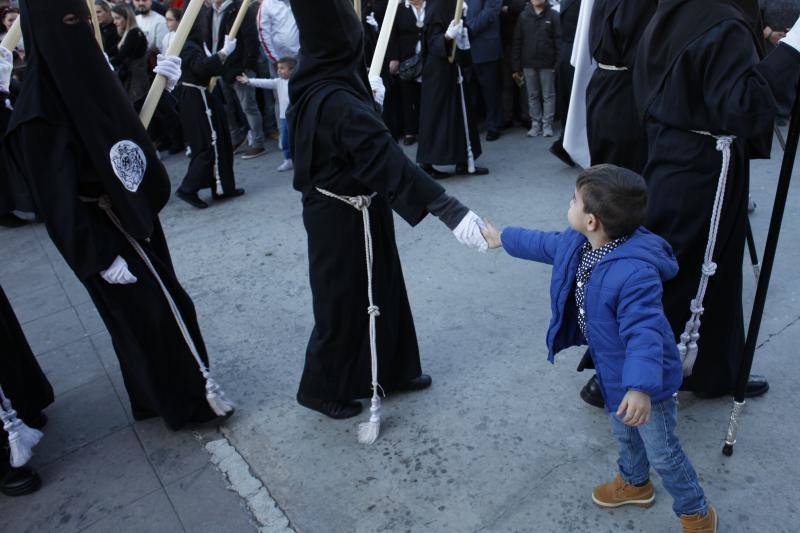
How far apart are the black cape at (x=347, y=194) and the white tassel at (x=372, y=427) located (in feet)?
0.46

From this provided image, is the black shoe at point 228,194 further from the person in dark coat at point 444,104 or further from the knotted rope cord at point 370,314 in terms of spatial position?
the knotted rope cord at point 370,314

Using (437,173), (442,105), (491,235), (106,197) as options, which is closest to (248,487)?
(106,197)

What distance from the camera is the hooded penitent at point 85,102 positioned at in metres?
2.72

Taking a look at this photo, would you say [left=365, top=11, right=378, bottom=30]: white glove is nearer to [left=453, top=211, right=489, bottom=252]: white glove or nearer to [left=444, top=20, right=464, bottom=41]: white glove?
[left=444, top=20, right=464, bottom=41]: white glove

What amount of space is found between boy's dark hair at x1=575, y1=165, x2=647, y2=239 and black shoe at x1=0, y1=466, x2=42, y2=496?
2.58m

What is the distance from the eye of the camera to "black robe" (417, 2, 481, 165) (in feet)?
21.2

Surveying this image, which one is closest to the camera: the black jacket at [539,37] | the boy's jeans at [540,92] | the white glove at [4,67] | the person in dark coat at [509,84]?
the white glove at [4,67]

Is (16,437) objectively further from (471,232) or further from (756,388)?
(756,388)

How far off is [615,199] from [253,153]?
6775 millimetres

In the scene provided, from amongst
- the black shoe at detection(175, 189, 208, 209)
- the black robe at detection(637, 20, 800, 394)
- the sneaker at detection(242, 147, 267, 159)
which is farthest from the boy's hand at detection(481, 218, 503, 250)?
the sneaker at detection(242, 147, 267, 159)

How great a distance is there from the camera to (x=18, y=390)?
3.31 meters

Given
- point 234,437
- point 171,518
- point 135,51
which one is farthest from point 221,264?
point 135,51

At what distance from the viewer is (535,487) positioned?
9.01 ft

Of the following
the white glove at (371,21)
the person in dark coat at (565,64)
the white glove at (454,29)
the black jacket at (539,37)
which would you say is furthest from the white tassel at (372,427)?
the white glove at (371,21)
